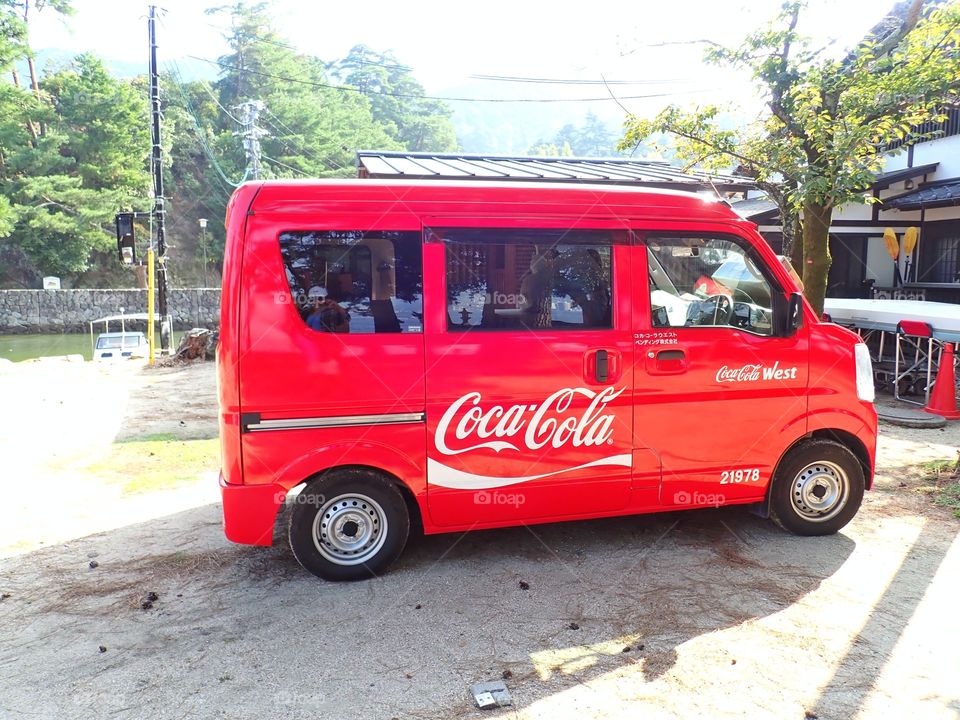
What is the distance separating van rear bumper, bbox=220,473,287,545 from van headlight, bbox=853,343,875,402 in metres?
4.04

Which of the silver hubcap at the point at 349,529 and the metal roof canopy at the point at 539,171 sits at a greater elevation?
the metal roof canopy at the point at 539,171

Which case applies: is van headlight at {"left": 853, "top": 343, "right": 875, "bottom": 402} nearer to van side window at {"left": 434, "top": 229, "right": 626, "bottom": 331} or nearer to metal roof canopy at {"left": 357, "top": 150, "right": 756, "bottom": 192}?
van side window at {"left": 434, "top": 229, "right": 626, "bottom": 331}

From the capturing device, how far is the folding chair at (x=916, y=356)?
9330mm

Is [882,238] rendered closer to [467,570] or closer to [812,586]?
[812,586]

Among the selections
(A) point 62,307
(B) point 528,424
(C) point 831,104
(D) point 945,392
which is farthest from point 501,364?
(A) point 62,307

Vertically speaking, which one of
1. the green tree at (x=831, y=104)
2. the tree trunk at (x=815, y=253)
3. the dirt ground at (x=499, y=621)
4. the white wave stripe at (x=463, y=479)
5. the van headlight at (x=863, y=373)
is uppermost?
the green tree at (x=831, y=104)

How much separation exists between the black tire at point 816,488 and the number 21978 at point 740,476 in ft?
0.61

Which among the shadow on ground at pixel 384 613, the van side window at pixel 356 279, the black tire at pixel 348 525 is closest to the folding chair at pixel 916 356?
the shadow on ground at pixel 384 613

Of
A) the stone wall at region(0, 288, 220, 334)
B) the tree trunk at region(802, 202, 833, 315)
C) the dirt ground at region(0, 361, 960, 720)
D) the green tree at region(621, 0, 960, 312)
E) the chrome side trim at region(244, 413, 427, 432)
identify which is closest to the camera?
the dirt ground at region(0, 361, 960, 720)

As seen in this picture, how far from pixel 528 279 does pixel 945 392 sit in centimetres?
782

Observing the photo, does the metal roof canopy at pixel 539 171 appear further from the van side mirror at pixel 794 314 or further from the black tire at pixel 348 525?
the black tire at pixel 348 525

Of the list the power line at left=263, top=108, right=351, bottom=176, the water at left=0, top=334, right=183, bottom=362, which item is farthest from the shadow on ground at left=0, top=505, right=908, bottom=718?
the power line at left=263, top=108, right=351, bottom=176

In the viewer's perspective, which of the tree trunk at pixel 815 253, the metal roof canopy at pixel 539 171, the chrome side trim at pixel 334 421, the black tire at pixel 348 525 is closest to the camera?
the chrome side trim at pixel 334 421

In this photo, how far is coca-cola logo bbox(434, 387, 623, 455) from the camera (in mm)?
4289
